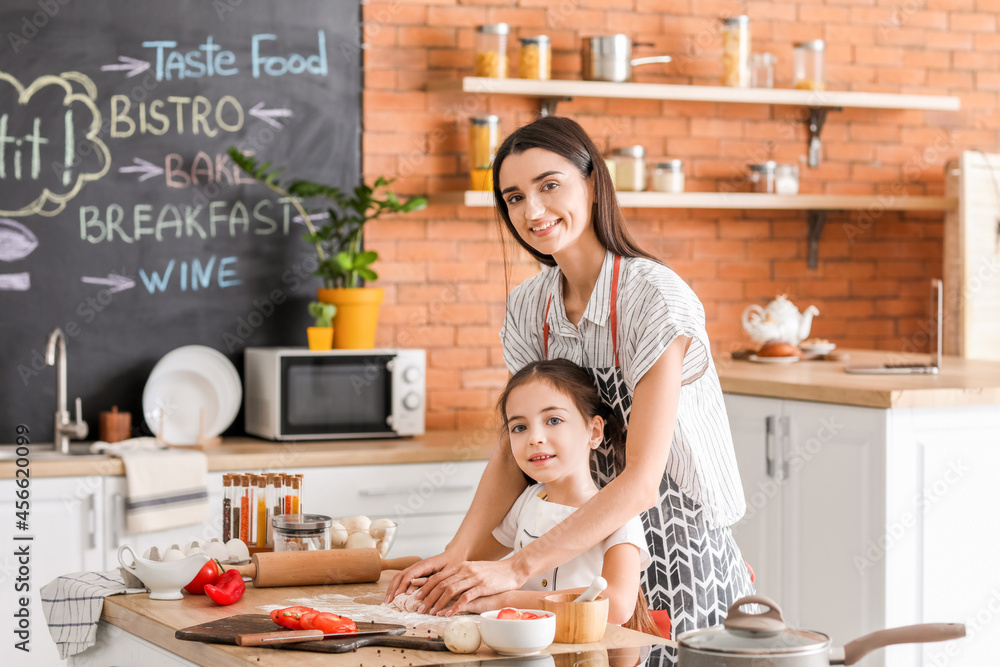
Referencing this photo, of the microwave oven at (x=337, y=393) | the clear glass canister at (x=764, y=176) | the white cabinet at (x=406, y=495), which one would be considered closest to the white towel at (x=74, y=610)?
the white cabinet at (x=406, y=495)

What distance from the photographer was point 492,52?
3.96 metres

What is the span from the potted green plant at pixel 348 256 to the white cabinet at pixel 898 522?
1.39 metres

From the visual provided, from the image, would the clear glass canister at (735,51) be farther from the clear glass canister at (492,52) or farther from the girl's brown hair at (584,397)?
the girl's brown hair at (584,397)

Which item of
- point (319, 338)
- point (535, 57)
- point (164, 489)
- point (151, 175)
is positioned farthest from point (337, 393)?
point (535, 57)

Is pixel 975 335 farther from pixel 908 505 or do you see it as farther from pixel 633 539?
pixel 633 539

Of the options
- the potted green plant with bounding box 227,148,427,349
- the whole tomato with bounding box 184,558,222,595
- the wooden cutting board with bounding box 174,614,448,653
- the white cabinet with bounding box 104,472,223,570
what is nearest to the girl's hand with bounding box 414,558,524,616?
the wooden cutting board with bounding box 174,614,448,653

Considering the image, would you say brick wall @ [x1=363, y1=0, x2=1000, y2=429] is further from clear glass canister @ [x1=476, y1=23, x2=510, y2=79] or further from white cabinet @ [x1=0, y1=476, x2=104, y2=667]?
white cabinet @ [x1=0, y1=476, x2=104, y2=667]

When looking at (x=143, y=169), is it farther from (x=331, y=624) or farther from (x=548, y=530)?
(x=331, y=624)

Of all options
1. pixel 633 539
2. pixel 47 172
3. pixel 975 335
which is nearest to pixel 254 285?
pixel 47 172

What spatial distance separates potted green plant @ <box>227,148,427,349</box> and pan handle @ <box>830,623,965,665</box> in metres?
2.56

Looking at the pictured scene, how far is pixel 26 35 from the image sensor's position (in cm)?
363

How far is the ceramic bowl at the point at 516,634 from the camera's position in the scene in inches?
57.0

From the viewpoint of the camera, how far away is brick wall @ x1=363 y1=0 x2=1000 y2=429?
4074 millimetres

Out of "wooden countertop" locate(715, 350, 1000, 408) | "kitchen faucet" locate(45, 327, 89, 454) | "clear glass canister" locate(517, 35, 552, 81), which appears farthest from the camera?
"clear glass canister" locate(517, 35, 552, 81)
